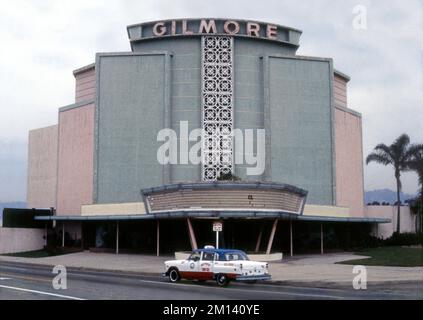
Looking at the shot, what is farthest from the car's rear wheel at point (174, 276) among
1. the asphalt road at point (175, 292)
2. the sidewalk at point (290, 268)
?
the sidewalk at point (290, 268)

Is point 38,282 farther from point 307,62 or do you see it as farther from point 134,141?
point 307,62

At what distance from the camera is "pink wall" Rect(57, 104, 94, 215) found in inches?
2488

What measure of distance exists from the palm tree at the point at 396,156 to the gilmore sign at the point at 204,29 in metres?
17.7

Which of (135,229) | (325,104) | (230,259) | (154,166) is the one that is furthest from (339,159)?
(230,259)

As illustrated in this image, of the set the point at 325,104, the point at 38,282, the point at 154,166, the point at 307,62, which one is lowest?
the point at 38,282

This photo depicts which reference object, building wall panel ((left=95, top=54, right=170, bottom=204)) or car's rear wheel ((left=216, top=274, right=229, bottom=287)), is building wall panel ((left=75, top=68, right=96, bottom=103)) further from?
car's rear wheel ((left=216, top=274, right=229, bottom=287))

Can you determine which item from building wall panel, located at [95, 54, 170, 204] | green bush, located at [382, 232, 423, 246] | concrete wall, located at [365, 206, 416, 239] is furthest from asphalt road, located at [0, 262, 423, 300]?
concrete wall, located at [365, 206, 416, 239]

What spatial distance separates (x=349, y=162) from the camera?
222 feet

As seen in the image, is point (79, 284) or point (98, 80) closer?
point (79, 284)

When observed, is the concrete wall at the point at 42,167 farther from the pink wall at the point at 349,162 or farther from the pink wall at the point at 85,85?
the pink wall at the point at 349,162

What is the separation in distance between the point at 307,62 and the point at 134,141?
19476 millimetres
